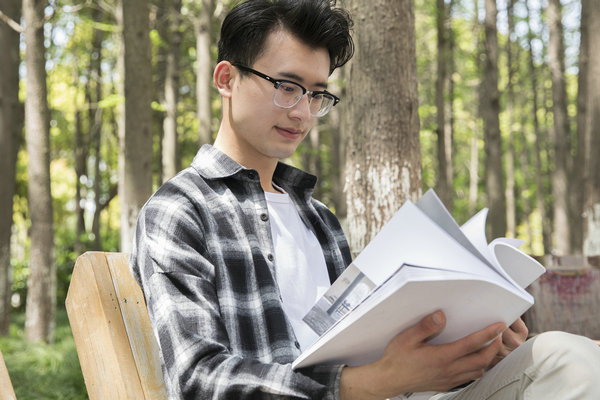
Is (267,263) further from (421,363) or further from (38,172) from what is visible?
(38,172)

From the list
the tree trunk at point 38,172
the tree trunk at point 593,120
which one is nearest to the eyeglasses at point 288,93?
the tree trunk at point 38,172

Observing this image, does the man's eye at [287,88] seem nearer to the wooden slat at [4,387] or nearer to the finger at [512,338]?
the finger at [512,338]

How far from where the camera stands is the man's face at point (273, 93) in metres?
2.14

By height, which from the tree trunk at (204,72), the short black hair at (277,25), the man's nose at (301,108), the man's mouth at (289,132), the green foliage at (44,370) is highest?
the tree trunk at (204,72)

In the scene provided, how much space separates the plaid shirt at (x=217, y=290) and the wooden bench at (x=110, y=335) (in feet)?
0.49

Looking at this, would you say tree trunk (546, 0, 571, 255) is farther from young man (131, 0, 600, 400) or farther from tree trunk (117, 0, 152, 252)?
young man (131, 0, 600, 400)

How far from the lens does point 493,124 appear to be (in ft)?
41.7

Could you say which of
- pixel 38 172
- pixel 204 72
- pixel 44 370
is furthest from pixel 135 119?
pixel 204 72

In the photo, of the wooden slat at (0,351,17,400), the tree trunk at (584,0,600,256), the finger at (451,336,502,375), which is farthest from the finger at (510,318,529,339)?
the tree trunk at (584,0,600,256)

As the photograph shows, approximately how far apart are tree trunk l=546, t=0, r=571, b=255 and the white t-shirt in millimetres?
13573

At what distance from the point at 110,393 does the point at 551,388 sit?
3.91 ft

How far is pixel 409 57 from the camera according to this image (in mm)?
4211

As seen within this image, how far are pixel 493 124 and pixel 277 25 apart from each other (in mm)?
11186

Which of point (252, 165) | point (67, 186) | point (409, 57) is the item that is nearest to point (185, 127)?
point (67, 186)
